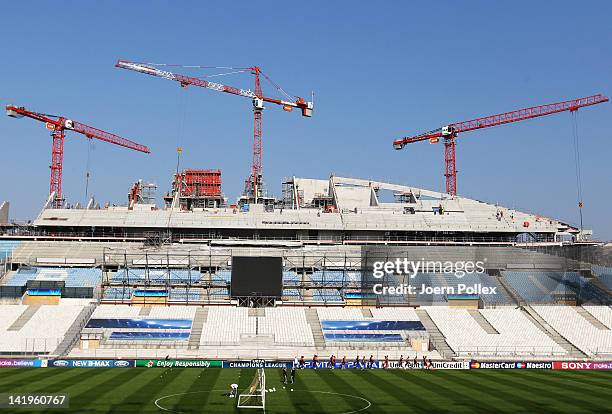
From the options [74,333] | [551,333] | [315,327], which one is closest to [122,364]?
[74,333]

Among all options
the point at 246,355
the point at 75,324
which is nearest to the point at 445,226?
the point at 246,355

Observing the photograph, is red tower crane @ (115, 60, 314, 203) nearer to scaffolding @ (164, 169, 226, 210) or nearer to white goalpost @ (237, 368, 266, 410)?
scaffolding @ (164, 169, 226, 210)

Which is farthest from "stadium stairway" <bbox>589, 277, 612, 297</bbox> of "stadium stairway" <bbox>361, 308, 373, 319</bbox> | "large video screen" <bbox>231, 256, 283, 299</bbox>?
"large video screen" <bbox>231, 256, 283, 299</bbox>

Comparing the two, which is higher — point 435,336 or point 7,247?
point 7,247

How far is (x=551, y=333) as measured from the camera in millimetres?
81375

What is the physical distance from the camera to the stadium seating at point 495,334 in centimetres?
7550

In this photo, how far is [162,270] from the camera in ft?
311

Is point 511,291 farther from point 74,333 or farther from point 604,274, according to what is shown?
point 74,333

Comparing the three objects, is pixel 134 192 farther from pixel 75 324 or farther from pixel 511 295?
pixel 511 295

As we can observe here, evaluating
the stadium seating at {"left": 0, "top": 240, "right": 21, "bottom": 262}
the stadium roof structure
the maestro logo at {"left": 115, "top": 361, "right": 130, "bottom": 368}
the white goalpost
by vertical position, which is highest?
the stadium roof structure

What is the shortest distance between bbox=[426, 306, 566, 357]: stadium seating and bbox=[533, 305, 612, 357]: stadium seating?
2610 millimetres

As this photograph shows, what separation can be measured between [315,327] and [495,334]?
21.2 metres

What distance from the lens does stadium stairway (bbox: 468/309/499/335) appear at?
8138cm

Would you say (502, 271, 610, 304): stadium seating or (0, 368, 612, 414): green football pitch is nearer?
(0, 368, 612, 414): green football pitch
